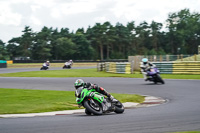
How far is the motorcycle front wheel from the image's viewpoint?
982 centimetres

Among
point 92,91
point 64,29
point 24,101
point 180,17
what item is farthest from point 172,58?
point 180,17

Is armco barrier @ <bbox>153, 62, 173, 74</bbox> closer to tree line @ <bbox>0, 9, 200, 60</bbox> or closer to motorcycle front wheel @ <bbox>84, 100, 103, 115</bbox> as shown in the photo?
motorcycle front wheel @ <bbox>84, 100, 103, 115</bbox>

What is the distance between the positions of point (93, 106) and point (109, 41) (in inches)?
3724

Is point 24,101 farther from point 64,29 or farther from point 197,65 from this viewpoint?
point 64,29

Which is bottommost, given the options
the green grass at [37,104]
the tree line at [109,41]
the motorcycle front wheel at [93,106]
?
the green grass at [37,104]

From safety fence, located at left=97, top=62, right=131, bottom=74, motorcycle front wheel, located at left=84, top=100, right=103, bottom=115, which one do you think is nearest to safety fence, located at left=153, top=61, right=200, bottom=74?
safety fence, located at left=97, top=62, right=131, bottom=74

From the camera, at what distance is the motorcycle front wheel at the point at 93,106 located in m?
9.82

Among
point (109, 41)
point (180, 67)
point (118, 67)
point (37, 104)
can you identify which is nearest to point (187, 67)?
point (180, 67)

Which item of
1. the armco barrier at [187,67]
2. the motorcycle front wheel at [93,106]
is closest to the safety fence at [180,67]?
the armco barrier at [187,67]

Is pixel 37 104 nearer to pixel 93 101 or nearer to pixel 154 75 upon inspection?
pixel 93 101

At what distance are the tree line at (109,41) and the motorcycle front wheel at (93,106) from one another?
77.0 meters

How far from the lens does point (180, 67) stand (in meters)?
30.4

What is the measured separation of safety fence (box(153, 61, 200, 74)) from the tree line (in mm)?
57889

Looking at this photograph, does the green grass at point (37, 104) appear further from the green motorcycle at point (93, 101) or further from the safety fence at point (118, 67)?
the safety fence at point (118, 67)
